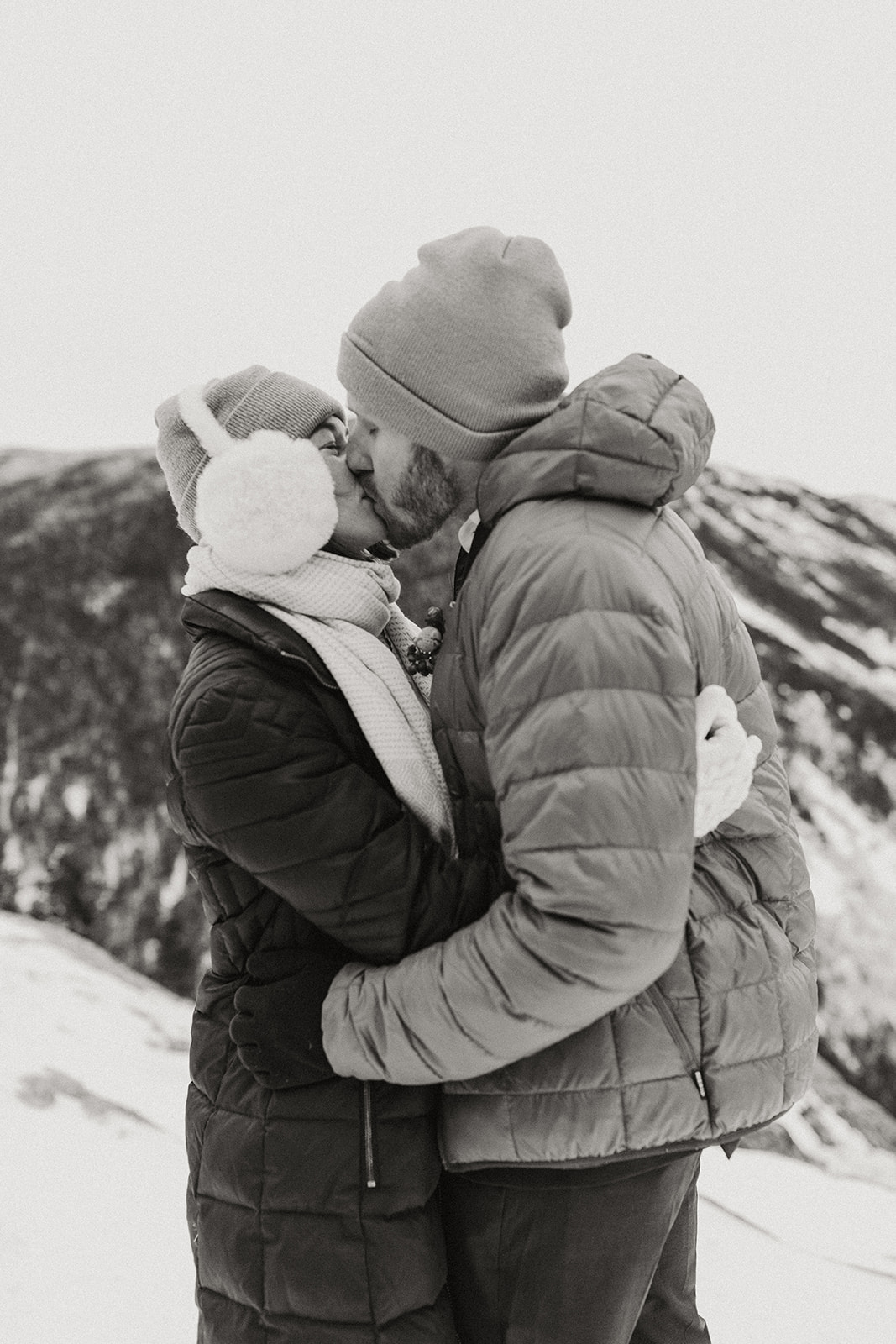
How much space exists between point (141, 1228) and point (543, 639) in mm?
1312

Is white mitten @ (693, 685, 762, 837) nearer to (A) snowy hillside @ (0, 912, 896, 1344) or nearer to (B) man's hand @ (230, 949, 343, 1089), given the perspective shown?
(B) man's hand @ (230, 949, 343, 1089)

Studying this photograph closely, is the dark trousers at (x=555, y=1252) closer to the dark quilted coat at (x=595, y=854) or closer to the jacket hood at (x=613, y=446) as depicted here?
the dark quilted coat at (x=595, y=854)

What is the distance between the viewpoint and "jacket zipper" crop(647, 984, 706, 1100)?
1104 millimetres

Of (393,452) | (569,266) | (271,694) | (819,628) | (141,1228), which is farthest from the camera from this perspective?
(569,266)

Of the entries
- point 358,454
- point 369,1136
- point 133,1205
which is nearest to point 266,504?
point 358,454

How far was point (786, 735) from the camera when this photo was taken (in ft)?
9.14

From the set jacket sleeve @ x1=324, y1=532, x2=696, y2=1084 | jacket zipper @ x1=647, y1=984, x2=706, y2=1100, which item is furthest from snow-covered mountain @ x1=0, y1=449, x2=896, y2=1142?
jacket sleeve @ x1=324, y1=532, x2=696, y2=1084

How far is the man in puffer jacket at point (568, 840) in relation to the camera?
39.3 inches

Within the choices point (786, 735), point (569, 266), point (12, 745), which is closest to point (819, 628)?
point (786, 735)

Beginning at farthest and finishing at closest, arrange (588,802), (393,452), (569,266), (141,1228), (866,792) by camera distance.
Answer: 1. (569,266)
2. (866,792)
3. (141,1228)
4. (393,452)
5. (588,802)

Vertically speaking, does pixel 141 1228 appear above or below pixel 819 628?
below

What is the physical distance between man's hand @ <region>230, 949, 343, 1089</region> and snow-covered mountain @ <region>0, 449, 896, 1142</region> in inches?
64.4

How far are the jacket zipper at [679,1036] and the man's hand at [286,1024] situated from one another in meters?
0.29

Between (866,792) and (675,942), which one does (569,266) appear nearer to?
(866,792)
